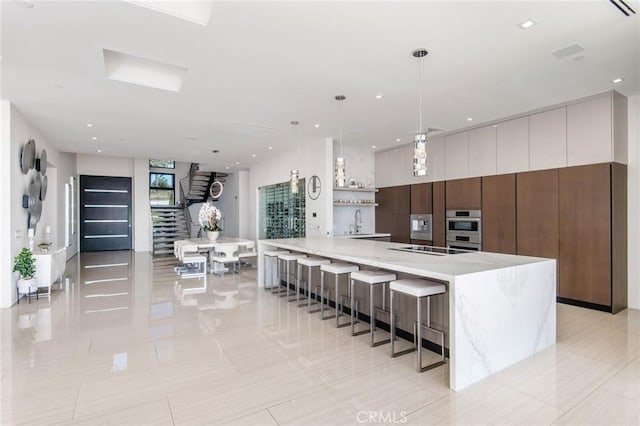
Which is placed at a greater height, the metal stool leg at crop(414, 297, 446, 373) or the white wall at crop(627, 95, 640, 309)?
the white wall at crop(627, 95, 640, 309)

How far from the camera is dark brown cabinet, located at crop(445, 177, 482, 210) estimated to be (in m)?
6.28

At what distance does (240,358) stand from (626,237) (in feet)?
18.5

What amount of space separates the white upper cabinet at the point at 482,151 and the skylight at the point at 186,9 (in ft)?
17.3

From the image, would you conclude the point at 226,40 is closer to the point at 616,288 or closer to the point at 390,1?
the point at 390,1

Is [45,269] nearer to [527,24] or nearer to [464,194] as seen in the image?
[527,24]

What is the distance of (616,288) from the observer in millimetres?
4629

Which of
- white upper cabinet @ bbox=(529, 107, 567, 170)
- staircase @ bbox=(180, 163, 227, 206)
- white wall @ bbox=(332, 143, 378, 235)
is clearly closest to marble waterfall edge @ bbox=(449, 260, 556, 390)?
white upper cabinet @ bbox=(529, 107, 567, 170)

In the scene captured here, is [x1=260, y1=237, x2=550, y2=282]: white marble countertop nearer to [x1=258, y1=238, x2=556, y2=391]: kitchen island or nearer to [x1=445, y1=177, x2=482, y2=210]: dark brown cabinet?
[x1=258, y1=238, x2=556, y2=391]: kitchen island

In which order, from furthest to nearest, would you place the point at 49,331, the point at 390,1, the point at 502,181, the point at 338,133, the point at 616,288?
the point at 338,133 < the point at 502,181 < the point at 616,288 < the point at 49,331 < the point at 390,1

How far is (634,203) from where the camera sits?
4.87m

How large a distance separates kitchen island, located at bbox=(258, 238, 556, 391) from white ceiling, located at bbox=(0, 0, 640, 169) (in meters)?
2.16

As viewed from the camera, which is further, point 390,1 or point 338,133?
point 338,133

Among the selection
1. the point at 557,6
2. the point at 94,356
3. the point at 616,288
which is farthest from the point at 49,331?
the point at 616,288

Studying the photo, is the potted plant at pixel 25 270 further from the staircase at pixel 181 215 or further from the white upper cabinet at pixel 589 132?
the white upper cabinet at pixel 589 132
